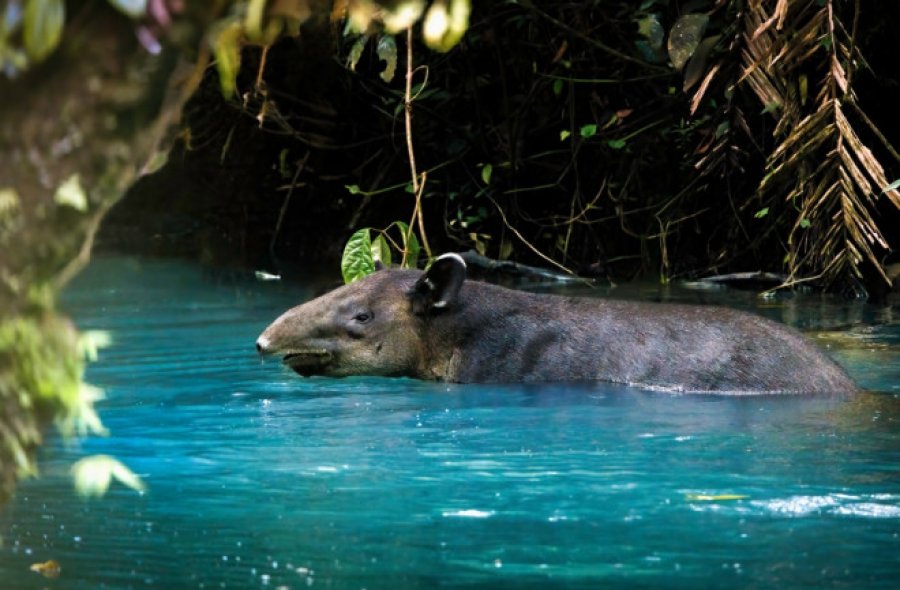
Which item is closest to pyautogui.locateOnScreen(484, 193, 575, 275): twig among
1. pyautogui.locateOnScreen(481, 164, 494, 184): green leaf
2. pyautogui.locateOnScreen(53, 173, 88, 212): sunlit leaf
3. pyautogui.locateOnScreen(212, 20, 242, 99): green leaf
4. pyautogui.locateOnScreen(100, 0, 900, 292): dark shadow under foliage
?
pyautogui.locateOnScreen(100, 0, 900, 292): dark shadow under foliage

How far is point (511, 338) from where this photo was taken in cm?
970

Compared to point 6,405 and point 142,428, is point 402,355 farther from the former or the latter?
point 6,405

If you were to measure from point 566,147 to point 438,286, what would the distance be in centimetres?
603

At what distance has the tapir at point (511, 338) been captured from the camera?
9172 mm

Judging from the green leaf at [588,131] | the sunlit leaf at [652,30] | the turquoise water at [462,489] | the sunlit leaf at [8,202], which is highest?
the sunlit leaf at [652,30]

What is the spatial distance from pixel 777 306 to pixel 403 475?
6736mm

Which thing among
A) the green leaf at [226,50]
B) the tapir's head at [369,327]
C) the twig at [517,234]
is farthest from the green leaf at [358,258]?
the green leaf at [226,50]

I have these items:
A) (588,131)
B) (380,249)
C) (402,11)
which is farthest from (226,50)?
(588,131)

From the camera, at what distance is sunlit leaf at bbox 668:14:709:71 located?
11750 mm

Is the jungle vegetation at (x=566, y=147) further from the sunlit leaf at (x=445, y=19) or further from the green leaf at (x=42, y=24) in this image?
the green leaf at (x=42, y=24)

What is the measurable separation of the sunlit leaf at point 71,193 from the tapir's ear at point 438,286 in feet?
20.8

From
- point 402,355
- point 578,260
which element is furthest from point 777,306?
point 402,355

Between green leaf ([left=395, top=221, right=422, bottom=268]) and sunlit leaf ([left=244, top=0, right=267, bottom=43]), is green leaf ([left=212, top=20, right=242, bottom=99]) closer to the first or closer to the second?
sunlit leaf ([left=244, top=0, right=267, bottom=43])

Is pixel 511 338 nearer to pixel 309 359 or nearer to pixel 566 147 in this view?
pixel 309 359
